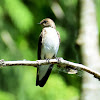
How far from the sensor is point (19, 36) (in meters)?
5.81

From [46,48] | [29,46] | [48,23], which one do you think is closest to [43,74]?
[46,48]

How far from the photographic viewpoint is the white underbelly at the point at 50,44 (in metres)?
5.00

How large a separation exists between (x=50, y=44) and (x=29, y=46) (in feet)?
3.39

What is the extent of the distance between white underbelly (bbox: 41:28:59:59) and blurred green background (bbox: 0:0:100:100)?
12.1 inches

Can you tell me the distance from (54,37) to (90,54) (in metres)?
0.58

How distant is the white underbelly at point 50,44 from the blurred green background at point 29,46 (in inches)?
12.1

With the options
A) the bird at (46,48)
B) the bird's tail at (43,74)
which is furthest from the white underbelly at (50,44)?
the bird's tail at (43,74)

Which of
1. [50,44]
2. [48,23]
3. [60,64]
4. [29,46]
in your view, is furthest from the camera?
[29,46]

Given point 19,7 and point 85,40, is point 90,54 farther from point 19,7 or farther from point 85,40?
point 19,7

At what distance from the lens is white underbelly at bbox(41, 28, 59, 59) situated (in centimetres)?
500

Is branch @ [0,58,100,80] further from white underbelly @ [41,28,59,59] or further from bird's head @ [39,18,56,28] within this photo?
bird's head @ [39,18,56,28]

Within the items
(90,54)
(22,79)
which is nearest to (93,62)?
(90,54)

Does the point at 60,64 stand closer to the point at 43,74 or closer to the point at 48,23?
the point at 43,74

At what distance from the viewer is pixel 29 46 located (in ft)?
19.6
